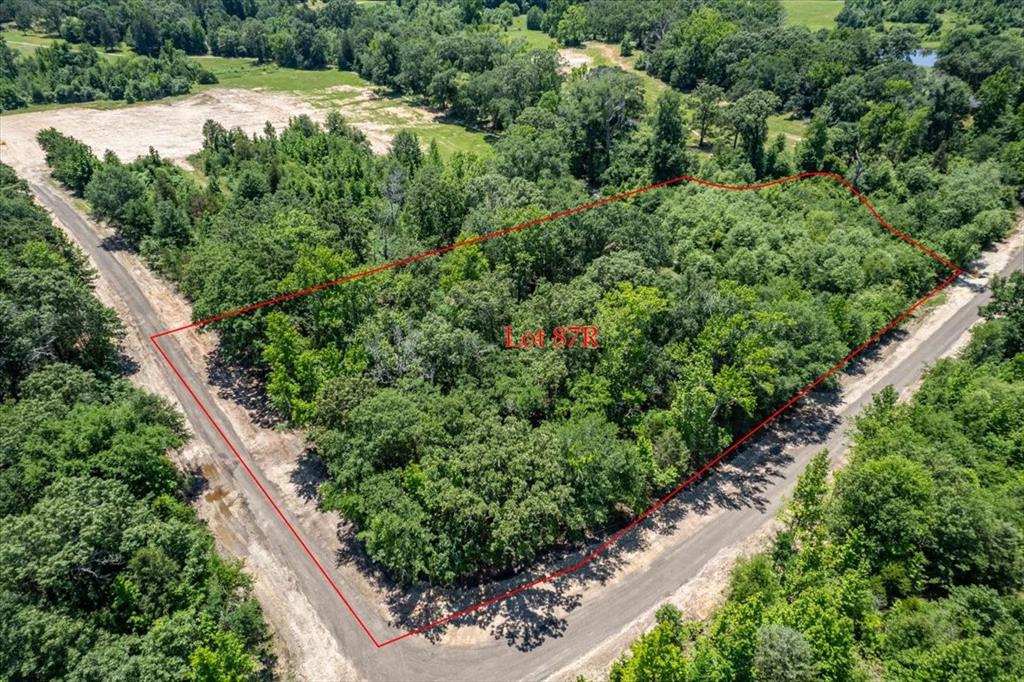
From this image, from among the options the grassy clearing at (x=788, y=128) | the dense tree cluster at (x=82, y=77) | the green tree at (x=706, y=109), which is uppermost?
the green tree at (x=706, y=109)

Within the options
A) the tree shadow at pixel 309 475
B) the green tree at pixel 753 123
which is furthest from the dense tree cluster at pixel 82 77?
the green tree at pixel 753 123

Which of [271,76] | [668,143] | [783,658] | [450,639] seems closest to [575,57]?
[271,76]

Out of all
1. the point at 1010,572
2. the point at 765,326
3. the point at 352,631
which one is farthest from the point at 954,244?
the point at 352,631

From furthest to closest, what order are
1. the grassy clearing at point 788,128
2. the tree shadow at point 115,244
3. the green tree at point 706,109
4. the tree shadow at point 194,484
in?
the grassy clearing at point 788,128
the green tree at point 706,109
the tree shadow at point 115,244
the tree shadow at point 194,484

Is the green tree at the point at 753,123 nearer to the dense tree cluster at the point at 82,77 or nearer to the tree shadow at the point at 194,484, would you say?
the tree shadow at the point at 194,484

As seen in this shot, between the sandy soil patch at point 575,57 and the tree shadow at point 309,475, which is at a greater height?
the sandy soil patch at point 575,57

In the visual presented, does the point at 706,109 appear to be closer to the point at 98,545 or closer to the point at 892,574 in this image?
the point at 892,574
